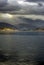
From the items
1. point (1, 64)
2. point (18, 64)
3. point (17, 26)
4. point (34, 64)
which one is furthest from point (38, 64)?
point (17, 26)

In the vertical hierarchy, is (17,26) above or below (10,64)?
above

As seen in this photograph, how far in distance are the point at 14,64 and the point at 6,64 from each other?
0.22 metres

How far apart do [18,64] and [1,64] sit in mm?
468

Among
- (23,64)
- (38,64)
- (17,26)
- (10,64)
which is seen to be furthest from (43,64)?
(17,26)

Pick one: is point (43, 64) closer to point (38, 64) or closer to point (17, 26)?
point (38, 64)

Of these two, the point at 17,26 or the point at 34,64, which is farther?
the point at 17,26

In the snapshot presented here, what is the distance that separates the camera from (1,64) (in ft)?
17.5

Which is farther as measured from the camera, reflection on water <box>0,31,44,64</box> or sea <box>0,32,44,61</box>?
sea <box>0,32,44,61</box>

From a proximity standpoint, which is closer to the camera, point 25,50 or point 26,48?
point 25,50

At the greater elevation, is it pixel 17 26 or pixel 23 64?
pixel 17 26

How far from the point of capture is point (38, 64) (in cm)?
545

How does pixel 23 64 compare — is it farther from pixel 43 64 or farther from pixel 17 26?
pixel 17 26

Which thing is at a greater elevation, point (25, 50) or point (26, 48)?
point (26, 48)

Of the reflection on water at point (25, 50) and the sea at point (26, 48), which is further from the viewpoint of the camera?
the sea at point (26, 48)
